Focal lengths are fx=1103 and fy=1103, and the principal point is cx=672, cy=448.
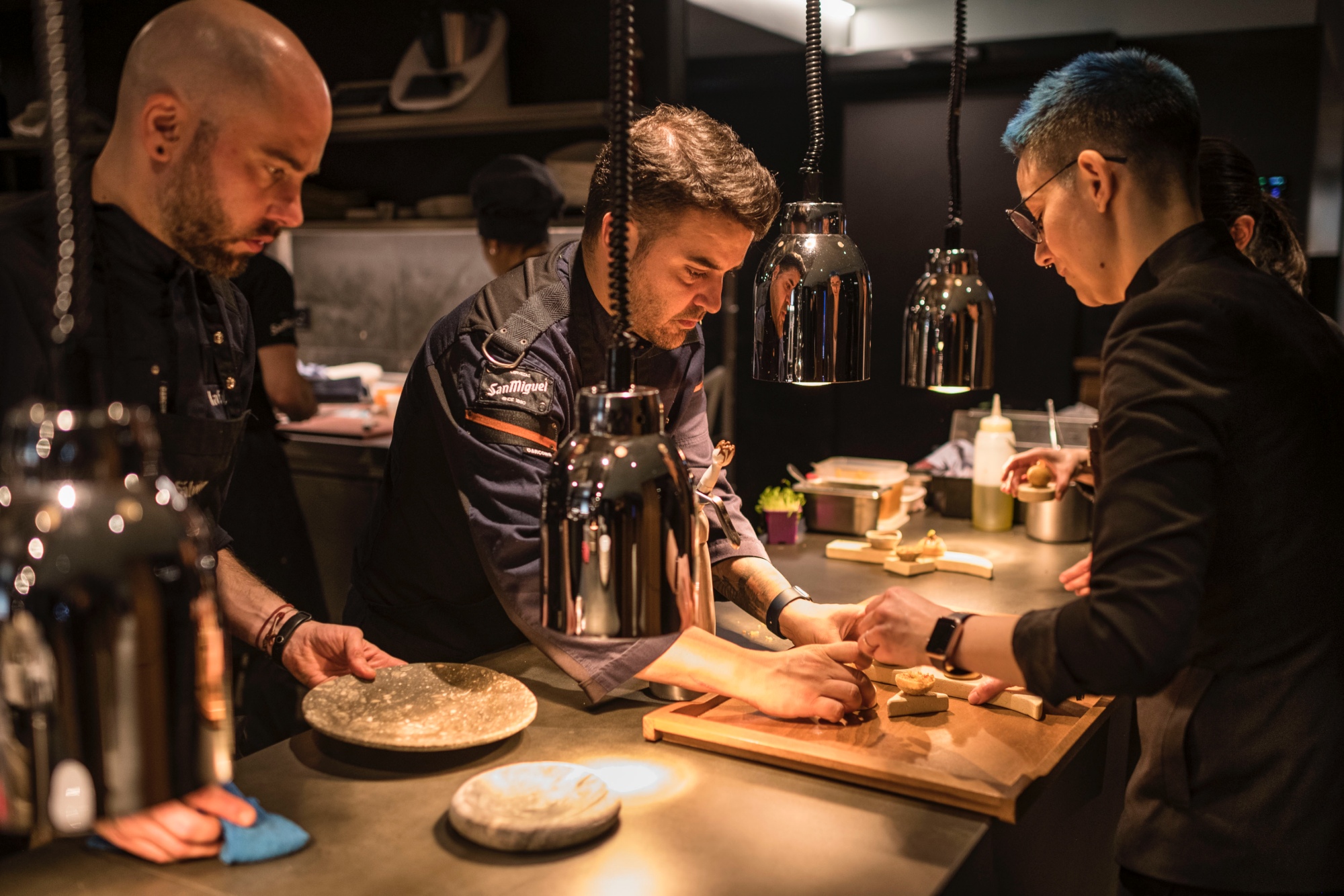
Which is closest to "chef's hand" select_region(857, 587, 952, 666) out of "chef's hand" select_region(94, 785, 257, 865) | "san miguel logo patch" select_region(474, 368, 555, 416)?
"san miguel logo patch" select_region(474, 368, 555, 416)

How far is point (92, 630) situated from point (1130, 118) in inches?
49.0

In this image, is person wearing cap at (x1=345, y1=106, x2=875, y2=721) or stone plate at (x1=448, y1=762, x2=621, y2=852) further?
person wearing cap at (x1=345, y1=106, x2=875, y2=721)

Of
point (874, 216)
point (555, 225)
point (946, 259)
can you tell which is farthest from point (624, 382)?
point (874, 216)

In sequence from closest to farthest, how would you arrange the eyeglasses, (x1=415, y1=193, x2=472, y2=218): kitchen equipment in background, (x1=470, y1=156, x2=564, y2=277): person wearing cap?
the eyeglasses → (x1=470, y1=156, x2=564, y2=277): person wearing cap → (x1=415, y1=193, x2=472, y2=218): kitchen equipment in background

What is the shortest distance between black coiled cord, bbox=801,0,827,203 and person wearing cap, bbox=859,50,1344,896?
352 millimetres

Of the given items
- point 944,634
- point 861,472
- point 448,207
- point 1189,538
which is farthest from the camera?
point 448,207

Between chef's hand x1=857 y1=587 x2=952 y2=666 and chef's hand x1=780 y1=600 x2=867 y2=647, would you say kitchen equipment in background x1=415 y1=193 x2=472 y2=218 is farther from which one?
chef's hand x1=857 y1=587 x2=952 y2=666

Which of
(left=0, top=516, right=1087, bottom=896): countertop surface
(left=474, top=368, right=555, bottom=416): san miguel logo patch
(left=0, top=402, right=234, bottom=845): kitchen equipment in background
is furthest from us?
(left=474, top=368, right=555, bottom=416): san miguel logo patch

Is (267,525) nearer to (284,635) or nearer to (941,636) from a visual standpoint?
(284,635)

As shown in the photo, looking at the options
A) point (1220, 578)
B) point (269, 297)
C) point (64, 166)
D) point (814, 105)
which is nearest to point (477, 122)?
point (269, 297)

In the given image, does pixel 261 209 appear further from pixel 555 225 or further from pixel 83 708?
pixel 555 225

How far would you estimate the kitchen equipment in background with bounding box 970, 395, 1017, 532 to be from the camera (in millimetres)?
2980

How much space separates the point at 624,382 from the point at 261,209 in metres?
0.75

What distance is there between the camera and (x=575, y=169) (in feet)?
14.1
